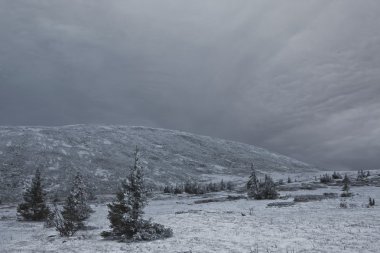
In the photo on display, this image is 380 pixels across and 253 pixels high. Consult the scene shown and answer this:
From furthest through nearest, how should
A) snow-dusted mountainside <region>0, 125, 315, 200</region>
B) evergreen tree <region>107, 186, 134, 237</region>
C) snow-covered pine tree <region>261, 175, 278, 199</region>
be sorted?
snow-dusted mountainside <region>0, 125, 315, 200</region>, snow-covered pine tree <region>261, 175, 278, 199</region>, evergreen tree <region>107, 186, 134, 237</region>

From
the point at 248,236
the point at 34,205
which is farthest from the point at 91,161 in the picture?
the point at 248,236

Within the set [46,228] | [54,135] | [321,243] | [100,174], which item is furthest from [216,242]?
[54,135]

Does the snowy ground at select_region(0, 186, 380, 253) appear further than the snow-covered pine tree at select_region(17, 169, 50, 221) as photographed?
No

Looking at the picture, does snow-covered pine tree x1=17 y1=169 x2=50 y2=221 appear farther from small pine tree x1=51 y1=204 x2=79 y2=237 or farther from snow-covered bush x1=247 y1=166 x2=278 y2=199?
snow-covered bush x1=247 y1=166 x2=278 y2=199

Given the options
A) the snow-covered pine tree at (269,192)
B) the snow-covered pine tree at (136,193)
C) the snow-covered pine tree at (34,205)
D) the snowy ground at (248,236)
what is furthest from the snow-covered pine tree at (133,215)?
the snow-covered pine tree at (269,192)

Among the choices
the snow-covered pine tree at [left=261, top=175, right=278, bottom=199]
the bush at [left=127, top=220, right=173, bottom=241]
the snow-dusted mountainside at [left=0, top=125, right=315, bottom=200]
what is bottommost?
the bush at [left=127, top=220, right=173, bottom=241]

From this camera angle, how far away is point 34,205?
42.5 metres

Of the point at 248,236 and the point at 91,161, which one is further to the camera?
the point at 91,161

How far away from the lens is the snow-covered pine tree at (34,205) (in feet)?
137

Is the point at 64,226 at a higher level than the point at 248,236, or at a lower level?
higher

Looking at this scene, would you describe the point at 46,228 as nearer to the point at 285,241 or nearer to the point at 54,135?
the point at 285,241

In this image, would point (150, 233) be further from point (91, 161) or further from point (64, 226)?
point (91, 161)

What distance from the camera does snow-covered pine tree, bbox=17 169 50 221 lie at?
41.8 meters

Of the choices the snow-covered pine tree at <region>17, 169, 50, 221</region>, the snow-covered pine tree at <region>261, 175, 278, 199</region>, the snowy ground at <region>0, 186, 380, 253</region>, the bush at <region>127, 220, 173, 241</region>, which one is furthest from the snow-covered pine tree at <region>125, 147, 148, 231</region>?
the snow-covered pine tree at <region>261, 175, 278, 199</region>
